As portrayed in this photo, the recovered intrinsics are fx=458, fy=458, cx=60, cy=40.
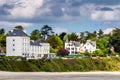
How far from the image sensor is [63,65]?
98.2 meters

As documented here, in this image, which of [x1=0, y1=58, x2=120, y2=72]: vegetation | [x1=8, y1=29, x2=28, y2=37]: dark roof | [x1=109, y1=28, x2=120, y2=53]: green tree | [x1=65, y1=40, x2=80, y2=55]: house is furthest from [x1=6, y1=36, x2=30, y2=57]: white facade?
[x1=65, y1=40, x2=80, y2=55]: house

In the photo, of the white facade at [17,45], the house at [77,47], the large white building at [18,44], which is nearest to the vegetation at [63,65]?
the large white building at [18,44]

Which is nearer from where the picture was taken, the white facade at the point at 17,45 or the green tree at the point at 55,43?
the white facade at the point at 17,45

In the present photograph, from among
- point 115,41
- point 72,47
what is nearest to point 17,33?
point 115,41

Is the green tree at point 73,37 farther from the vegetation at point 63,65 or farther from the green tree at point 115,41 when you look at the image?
the vegetation at point 63,65

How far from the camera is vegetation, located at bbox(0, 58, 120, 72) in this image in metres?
90.8

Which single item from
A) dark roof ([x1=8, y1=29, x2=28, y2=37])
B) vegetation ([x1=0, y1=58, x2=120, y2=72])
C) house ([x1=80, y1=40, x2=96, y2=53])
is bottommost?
vegetation ([x1=0, y1=58, x2=120, y2=72])

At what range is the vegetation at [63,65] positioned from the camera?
9081cm

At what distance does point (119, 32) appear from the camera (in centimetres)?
15512

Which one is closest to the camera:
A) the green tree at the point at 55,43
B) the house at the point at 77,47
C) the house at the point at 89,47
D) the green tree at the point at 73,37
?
the green tree at the point at 55,43

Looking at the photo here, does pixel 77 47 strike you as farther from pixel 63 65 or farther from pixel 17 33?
pixel 63 65

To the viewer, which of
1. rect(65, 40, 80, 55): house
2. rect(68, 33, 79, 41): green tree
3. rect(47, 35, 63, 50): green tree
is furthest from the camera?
rect(68, 33, 79, 41): green tree

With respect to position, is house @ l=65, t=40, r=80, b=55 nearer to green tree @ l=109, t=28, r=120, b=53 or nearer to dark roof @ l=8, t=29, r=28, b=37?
green tree @ l=109, t=28, r=120, b=53

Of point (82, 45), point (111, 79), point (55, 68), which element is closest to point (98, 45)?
point (82, 45)
